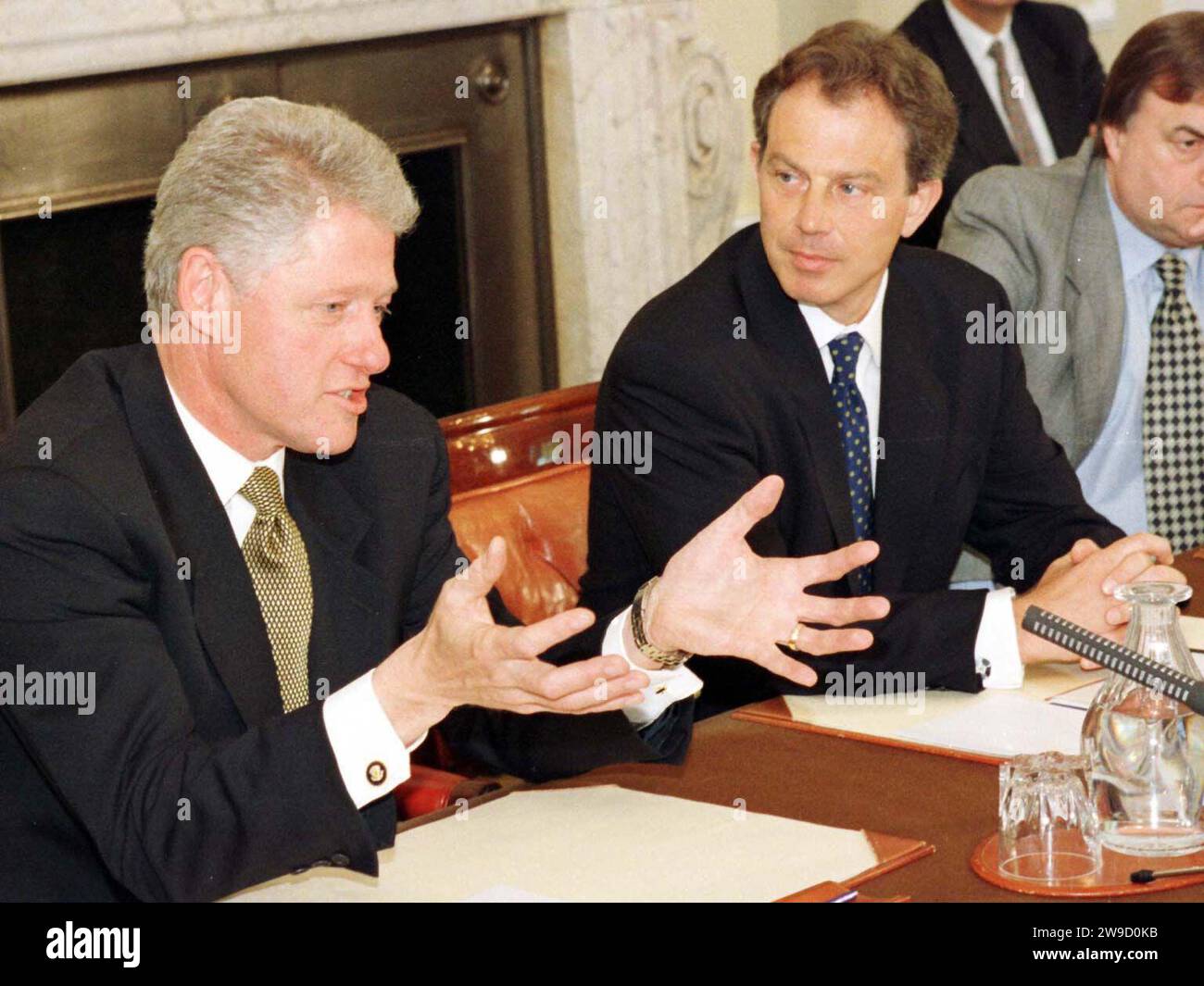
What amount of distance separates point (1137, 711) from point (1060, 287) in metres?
1.78

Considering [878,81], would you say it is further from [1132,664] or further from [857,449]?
[1132,664]

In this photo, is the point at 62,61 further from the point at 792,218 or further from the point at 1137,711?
Answer: the point at 1137,711

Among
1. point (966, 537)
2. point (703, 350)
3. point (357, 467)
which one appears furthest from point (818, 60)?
point (357, 467)

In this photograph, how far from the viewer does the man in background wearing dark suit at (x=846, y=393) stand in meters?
2.63

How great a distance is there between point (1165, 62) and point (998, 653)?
59.8 inches

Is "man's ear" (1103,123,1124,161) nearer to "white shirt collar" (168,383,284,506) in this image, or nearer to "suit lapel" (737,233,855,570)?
"suit lapel" (737,233,855,570)

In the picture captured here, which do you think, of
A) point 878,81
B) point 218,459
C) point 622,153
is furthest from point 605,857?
point 622,153

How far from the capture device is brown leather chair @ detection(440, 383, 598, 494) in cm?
286

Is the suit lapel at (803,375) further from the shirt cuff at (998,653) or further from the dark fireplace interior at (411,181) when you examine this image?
the dark fireplace interior at (411,181)

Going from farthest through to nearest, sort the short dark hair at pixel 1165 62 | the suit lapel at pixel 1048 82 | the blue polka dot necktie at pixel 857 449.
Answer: the suit lapel at pixel 1048 82
the short dark hair at pixel 1165 62
the blue polka dot necktie at pixel 857 449

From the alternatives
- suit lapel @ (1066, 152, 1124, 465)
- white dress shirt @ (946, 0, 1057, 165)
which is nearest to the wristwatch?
suit lapel @ (1066, 152, 1124, 465)

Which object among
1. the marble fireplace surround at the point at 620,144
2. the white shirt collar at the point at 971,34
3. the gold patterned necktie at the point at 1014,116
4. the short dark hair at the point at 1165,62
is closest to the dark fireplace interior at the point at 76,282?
the marble fireplace surround at the point at 620,144

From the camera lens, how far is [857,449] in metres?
2.75

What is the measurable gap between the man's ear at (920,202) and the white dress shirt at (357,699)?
1.12 metres
